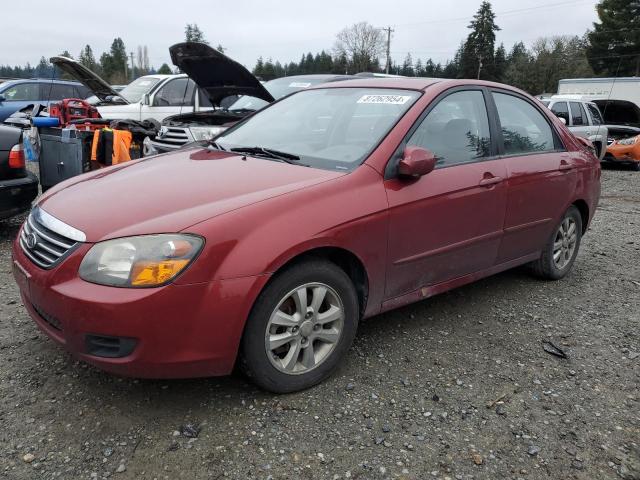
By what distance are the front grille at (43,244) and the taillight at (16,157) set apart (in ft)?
7.58

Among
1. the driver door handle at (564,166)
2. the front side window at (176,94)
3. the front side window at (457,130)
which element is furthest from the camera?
the front side window at (176,94)

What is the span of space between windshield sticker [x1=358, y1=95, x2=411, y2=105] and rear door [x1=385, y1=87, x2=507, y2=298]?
0.55 feet

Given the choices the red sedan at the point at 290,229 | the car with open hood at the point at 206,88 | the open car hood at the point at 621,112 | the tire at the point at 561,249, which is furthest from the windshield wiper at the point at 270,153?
the open car hood at the point at 621,112

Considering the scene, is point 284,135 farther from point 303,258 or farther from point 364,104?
point 303,258

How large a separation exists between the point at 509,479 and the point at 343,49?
230 ft

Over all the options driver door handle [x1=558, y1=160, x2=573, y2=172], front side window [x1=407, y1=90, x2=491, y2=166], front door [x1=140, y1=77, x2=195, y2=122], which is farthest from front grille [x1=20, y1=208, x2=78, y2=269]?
front door [x1=140, y1=77, x2=195, y2=122]

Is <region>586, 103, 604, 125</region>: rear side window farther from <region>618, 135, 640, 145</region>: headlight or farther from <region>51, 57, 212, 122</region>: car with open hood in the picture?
<region>51, 57, 212, 122</region>: car with open hood

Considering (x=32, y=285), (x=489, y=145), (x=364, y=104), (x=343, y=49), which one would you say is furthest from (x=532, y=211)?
(x=343, y=49)

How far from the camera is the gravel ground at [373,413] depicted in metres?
2.23

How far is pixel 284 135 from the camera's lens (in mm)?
3490

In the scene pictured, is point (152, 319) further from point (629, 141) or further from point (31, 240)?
point (629, 141)

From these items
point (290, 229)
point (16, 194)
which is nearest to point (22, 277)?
point (290, 229)

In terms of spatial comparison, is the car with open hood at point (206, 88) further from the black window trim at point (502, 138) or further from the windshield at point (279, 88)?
the black window trim at point (502, 138)

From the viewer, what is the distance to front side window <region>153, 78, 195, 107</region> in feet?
33.0
